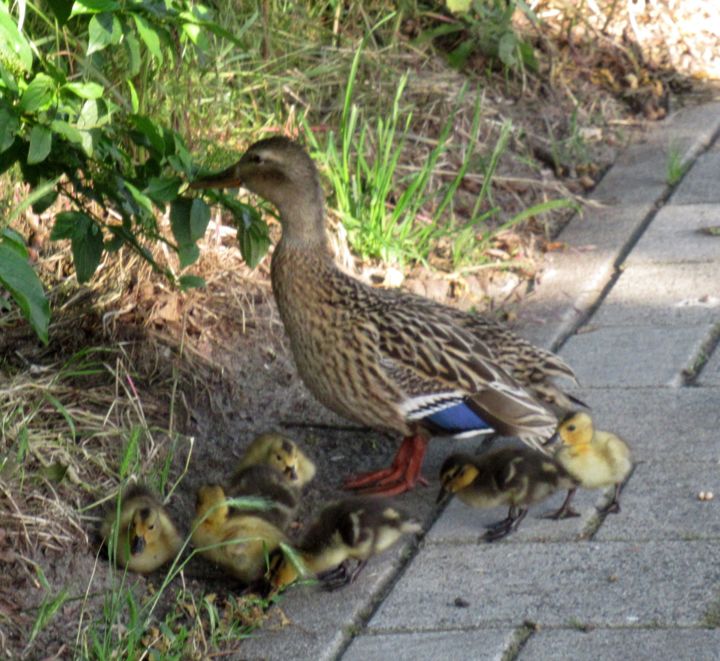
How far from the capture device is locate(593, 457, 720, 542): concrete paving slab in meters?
4.74

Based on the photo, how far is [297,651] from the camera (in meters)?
4.29

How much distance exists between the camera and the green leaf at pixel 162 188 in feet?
16.0

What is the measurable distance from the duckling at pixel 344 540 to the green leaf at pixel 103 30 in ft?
5.47

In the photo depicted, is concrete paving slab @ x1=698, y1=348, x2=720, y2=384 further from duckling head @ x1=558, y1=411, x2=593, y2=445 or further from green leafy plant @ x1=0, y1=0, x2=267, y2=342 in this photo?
green leafy plant @ x1=0, y1=0, x2=267, y2=342

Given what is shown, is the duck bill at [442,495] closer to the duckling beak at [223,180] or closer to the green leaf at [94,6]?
the duckling beak at [223,180]

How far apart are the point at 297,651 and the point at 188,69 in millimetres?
3253

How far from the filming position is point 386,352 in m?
5.38

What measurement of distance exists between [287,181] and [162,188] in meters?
0.95

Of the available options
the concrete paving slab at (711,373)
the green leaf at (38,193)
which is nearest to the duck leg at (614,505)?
the concrete paving slab at (711,373)

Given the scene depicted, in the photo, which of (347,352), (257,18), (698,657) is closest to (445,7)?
(257,18)

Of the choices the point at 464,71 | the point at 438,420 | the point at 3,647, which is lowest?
the point at 3,647

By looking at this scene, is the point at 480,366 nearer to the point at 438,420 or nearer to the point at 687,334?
the point at 438,420

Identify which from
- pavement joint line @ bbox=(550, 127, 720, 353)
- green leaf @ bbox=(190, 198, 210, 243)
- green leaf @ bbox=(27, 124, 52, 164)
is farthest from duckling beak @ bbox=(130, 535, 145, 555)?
pavement joint line @ bbox=(550, 127, 720, 353)

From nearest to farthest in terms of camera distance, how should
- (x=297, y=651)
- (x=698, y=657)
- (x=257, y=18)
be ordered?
(x=698, y=657)
(x=297, y=651)
(x=257, y=18)
